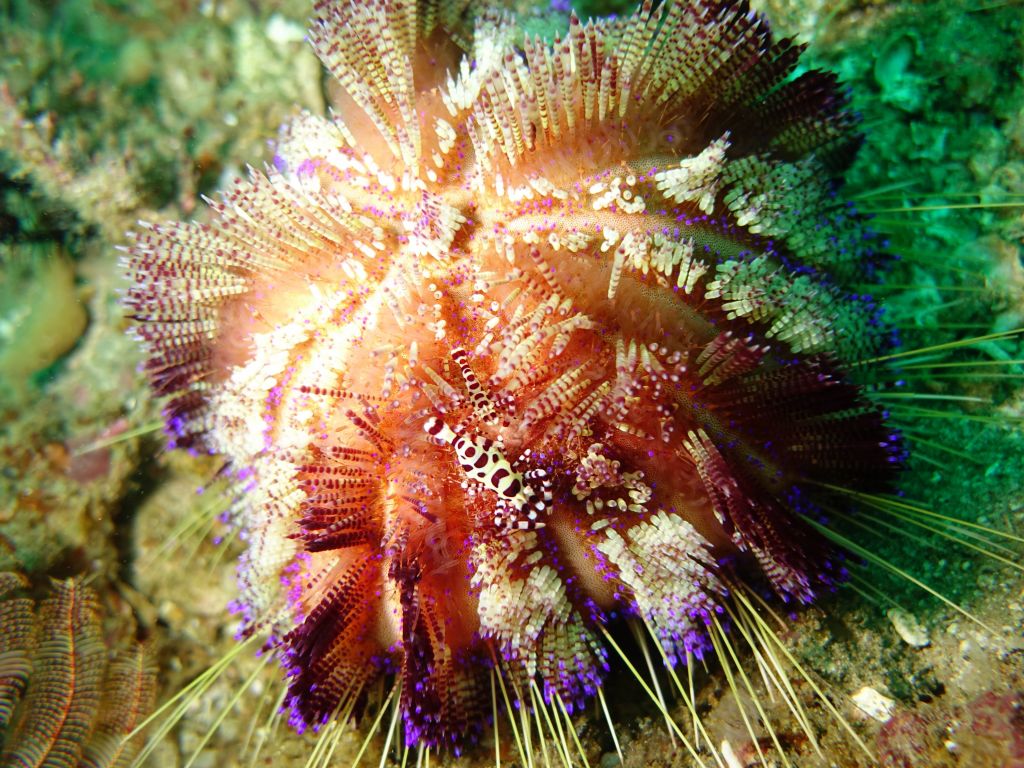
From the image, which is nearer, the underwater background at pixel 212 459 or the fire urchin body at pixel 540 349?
the fire urchin body at pixel 540 349

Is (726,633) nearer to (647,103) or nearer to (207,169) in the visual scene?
(647,103)

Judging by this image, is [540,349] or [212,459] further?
[212,459]

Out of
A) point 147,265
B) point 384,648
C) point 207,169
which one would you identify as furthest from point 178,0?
point 384,648

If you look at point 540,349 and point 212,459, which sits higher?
point 540,349

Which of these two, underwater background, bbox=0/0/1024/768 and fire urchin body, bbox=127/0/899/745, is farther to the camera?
underwater background, bbox=0/0/1024/768
